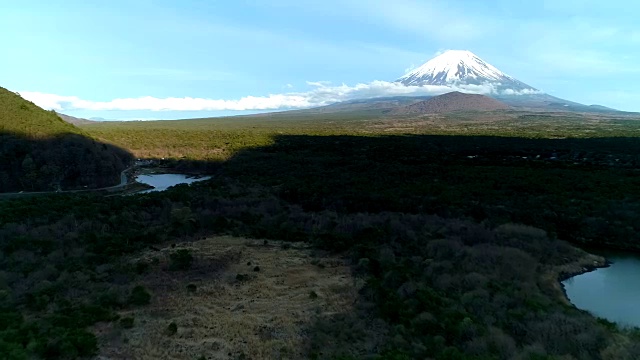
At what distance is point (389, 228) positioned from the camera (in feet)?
82.0

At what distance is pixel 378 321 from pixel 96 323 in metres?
8.49

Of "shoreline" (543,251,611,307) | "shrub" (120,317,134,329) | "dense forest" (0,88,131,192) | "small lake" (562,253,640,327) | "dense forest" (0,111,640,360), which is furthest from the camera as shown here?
"dense forest" (0,88,131,192)

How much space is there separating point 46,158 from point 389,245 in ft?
110

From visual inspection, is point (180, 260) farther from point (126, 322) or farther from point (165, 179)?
point (165, 179)

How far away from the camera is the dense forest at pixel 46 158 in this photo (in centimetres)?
3972

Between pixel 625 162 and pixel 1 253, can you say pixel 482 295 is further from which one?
pixel 625 162

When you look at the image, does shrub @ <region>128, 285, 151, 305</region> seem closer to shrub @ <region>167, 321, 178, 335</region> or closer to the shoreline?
shrub @ <region>167, 321, 178, 335</region>

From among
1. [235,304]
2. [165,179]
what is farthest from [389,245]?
[165,179]

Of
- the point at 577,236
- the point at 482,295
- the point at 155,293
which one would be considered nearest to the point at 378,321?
the point at 482,295

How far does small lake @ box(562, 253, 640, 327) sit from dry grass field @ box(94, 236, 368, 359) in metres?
9.50

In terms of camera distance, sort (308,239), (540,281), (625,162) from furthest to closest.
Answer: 1. (625,162)
2. (308,239)
3. (540,281)

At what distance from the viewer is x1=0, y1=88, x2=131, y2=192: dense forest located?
39.7 metres

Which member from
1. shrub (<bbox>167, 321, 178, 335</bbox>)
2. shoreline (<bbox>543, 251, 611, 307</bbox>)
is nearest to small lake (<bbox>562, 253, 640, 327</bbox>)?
shoreline (<bbox>543, 251, 611, 307</bbox>)

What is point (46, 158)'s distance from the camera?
41.3m
